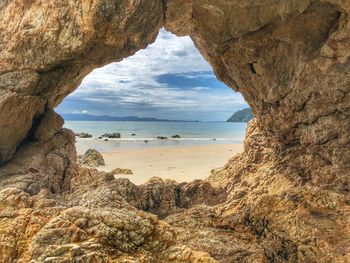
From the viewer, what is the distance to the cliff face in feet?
14.8

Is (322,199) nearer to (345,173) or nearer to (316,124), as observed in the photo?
(345,173)

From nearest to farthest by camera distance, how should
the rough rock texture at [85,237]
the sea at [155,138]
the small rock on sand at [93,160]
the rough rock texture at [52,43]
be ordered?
the rough rock texture at [85,237], the rough rock texture at [52,43], the small rock on sand at [93,160], the sea at [155,138]

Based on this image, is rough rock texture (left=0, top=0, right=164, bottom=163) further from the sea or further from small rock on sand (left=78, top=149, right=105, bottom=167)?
the sea

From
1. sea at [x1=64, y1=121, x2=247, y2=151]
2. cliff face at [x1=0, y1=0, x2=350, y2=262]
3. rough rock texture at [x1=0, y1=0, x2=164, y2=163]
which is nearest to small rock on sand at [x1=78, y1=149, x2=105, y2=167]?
cliff face at [x1=0, y1=0, x2=350, y2=262]

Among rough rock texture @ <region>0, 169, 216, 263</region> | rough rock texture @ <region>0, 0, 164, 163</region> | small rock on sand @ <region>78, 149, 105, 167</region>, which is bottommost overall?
small rock on sand @ <region>78, 149, 105, 167</region>

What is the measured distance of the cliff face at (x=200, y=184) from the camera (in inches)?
178

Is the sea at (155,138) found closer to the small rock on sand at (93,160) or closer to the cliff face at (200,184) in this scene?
the small rock on sand at (93,160)

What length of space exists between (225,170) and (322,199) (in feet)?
21.2

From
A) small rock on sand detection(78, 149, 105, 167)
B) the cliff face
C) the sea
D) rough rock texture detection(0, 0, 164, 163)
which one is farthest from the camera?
the sea

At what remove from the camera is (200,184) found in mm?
10172

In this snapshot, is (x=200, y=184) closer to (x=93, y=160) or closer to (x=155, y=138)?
(x=93, y=160)

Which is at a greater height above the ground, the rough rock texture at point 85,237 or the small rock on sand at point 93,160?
the rough rock texture at point 85,237

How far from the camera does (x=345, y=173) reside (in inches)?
292

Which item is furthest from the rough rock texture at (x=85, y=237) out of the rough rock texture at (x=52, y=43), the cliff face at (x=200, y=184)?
the rough rock texture at (x=52, y=43)
